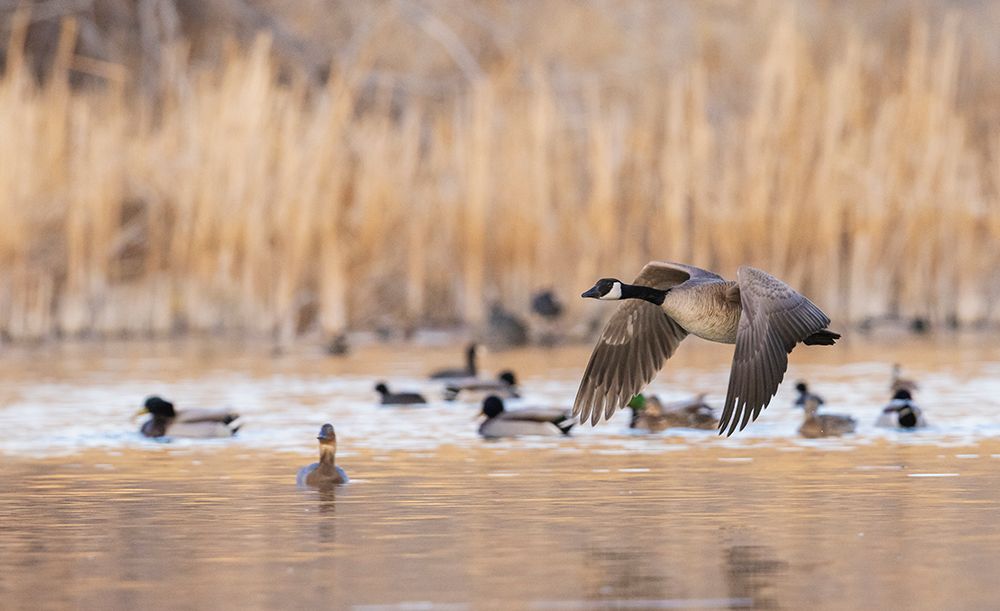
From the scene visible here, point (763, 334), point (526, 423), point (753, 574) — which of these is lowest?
point (753, 574)

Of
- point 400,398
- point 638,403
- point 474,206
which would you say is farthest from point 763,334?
point 474,206

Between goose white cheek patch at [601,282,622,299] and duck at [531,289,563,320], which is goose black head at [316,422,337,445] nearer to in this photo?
goose white cheek patch at [601,282,622,299]

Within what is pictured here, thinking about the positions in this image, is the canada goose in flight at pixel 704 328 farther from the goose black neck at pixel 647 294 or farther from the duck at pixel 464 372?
the duck at pixel 464 372

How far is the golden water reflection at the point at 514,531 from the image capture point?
5.76m

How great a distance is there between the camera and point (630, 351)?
9.59 m

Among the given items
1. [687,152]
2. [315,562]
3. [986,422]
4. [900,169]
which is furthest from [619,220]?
[315,562]

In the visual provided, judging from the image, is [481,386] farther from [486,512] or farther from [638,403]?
[486,512]

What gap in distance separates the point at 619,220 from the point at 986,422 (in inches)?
328

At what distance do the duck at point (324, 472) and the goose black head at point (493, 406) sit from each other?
2.69 metres

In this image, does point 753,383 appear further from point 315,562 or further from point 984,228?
point 984,228

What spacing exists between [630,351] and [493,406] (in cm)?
183

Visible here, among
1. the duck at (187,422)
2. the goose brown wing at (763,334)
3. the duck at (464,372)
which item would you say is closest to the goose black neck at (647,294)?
the goose brown wing at (763,334)

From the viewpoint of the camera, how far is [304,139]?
19.1 metres

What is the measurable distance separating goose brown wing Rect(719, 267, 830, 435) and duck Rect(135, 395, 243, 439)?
142 inches
